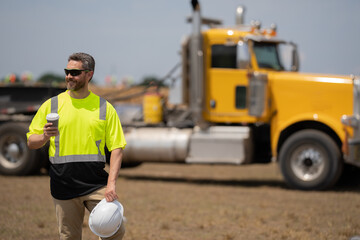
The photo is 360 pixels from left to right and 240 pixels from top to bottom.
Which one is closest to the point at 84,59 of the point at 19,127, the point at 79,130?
the point at 79,130

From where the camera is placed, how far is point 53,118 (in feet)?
13.0

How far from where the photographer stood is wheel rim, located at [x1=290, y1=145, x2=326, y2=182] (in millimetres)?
10594

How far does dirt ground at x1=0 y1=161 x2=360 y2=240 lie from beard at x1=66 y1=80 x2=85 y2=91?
111 inches

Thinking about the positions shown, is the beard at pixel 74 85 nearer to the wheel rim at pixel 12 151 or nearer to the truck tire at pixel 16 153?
the truck tire at pixel 16 153

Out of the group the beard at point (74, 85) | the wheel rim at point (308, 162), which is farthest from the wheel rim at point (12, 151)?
the beard at point (74, 85)

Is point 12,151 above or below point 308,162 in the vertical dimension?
above

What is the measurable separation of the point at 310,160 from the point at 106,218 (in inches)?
287

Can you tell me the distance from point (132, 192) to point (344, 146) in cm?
378

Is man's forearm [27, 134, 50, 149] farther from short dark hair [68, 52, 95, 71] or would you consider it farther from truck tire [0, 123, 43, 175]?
truck tire [0, 123, 43, 175]

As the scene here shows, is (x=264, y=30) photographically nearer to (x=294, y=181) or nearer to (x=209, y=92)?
(x=209, y=92)

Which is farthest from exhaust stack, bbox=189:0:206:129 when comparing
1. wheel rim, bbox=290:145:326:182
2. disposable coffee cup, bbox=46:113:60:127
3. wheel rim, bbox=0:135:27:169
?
disposable coffee cup, bbox=46:113:60:127

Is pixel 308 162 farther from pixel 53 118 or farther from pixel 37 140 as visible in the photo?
pixel 53 118

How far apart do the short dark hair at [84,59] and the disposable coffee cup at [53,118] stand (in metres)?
0.44

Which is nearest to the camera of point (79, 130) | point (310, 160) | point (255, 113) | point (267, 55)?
point (79, 130)
